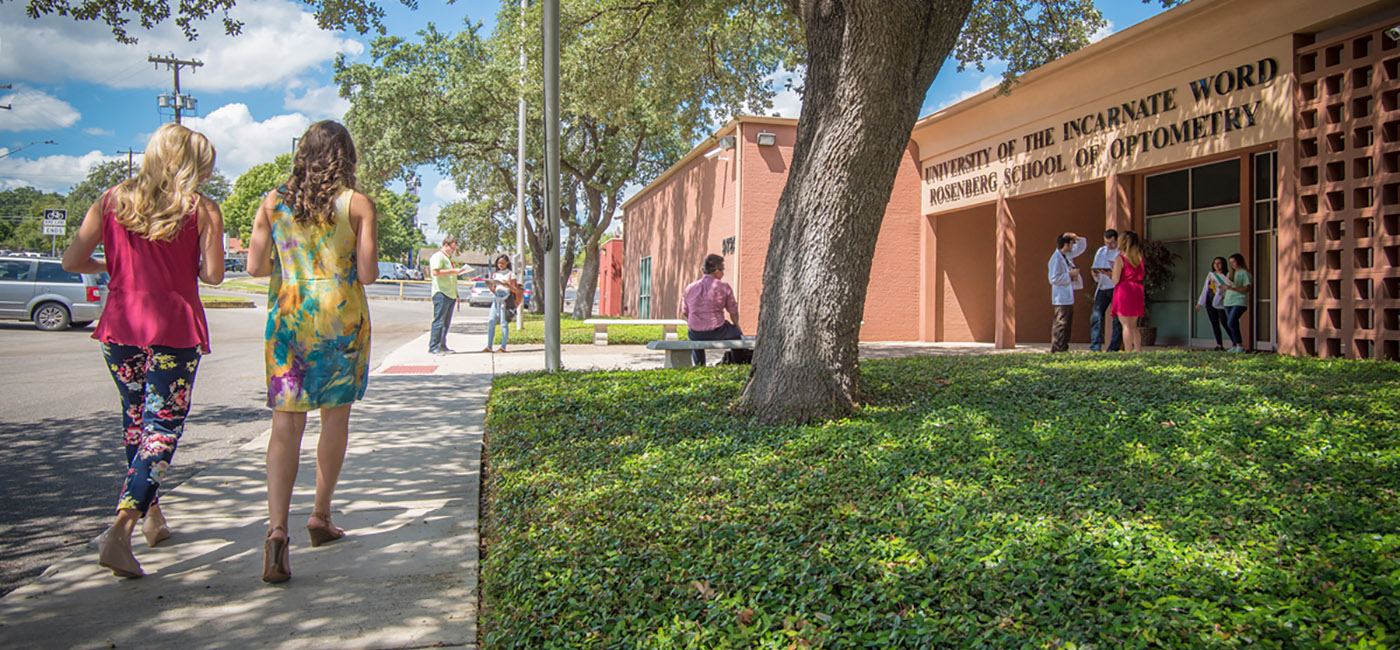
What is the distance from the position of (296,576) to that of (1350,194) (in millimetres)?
10119

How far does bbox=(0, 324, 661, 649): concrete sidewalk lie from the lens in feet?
9.15

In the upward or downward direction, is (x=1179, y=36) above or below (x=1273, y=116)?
above

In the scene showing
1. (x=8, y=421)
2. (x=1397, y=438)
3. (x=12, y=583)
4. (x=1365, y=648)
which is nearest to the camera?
(x=1365, y=648)

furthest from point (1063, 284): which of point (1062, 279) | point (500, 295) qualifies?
point (500, 295)

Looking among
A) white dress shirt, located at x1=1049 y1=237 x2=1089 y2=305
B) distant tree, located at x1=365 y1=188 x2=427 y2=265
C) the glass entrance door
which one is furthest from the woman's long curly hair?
distant tree, located at x1=365 y1=188 x2=427 y2=265

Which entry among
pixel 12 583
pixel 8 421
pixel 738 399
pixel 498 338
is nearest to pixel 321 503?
pixel 12 583

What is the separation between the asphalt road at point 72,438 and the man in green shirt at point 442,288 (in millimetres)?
944

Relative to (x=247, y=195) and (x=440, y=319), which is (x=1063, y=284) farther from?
(x=247, y=195)

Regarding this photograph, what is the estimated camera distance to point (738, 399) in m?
5.72

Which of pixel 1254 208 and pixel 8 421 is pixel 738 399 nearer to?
pixel 8 421

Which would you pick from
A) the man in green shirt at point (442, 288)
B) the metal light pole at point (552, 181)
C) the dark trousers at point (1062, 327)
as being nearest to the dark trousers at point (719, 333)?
the metal light pole at point (552, 181)

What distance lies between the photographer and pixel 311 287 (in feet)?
11.4

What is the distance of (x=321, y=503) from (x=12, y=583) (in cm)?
115

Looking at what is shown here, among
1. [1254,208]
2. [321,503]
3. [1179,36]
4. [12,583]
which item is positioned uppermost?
[1179,36]
